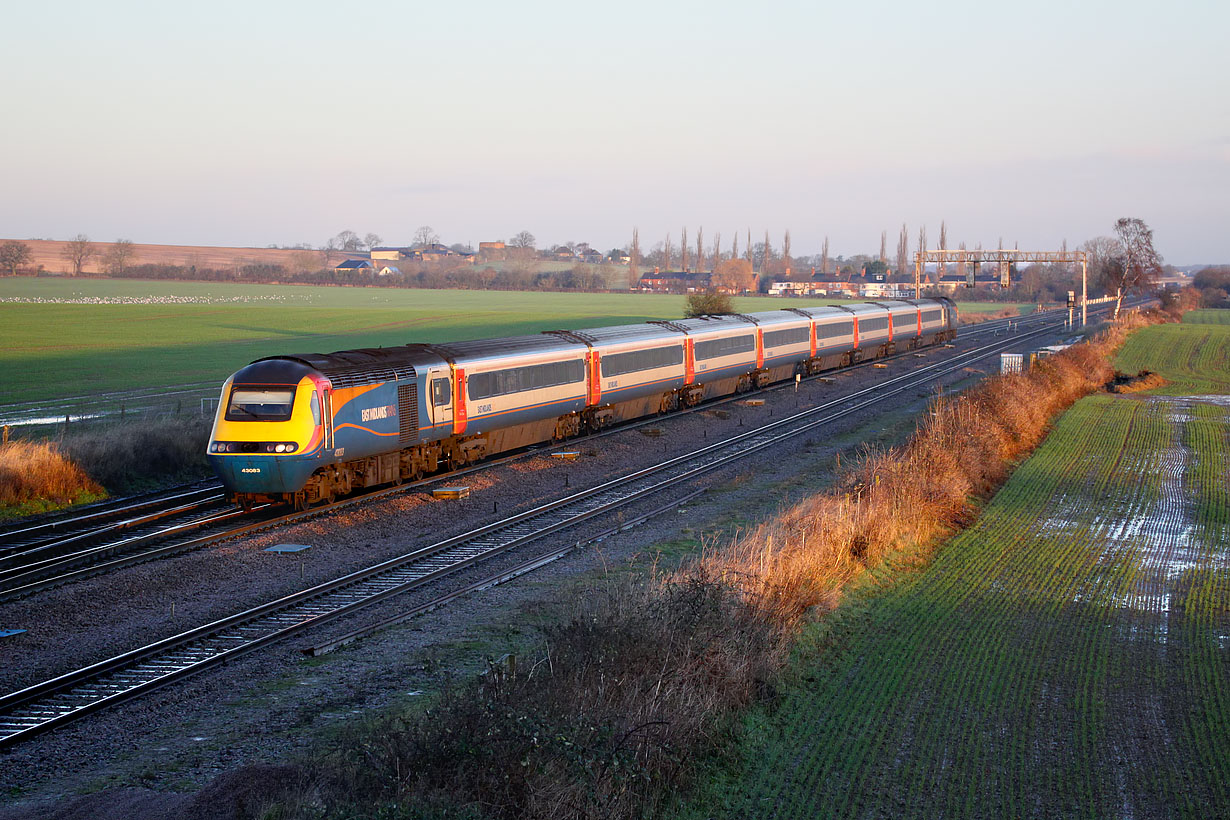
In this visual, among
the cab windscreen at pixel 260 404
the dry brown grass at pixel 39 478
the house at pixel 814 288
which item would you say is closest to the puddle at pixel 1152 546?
the cab windscreen at pixel 260 404

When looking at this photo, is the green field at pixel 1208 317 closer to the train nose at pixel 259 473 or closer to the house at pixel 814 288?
the house at pixel 814 288

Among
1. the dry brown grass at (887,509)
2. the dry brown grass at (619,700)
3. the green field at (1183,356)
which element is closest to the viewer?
the dry brown grass at (619,700)

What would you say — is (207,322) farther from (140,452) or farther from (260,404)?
(260,404)

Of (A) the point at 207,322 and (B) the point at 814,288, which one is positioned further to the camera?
(B) the point at 814,288

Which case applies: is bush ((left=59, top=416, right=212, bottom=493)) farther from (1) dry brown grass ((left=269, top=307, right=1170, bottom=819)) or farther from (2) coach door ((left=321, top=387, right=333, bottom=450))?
(1) dry brown grass ((left=269, top=307, right=1170, bottom=819))

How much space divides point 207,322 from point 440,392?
225ft

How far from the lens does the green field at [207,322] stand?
5031cm

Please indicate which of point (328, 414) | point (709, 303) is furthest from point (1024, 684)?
point (709, 303)

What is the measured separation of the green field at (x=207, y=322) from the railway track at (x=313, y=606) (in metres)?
28.0

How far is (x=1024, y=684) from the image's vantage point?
11625mm

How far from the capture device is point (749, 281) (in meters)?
176

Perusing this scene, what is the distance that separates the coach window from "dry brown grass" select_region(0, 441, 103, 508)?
789 centimetres

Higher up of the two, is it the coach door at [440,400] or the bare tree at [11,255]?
the bare tree at [11,255]

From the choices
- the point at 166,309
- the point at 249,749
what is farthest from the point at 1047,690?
the point at 166,309
